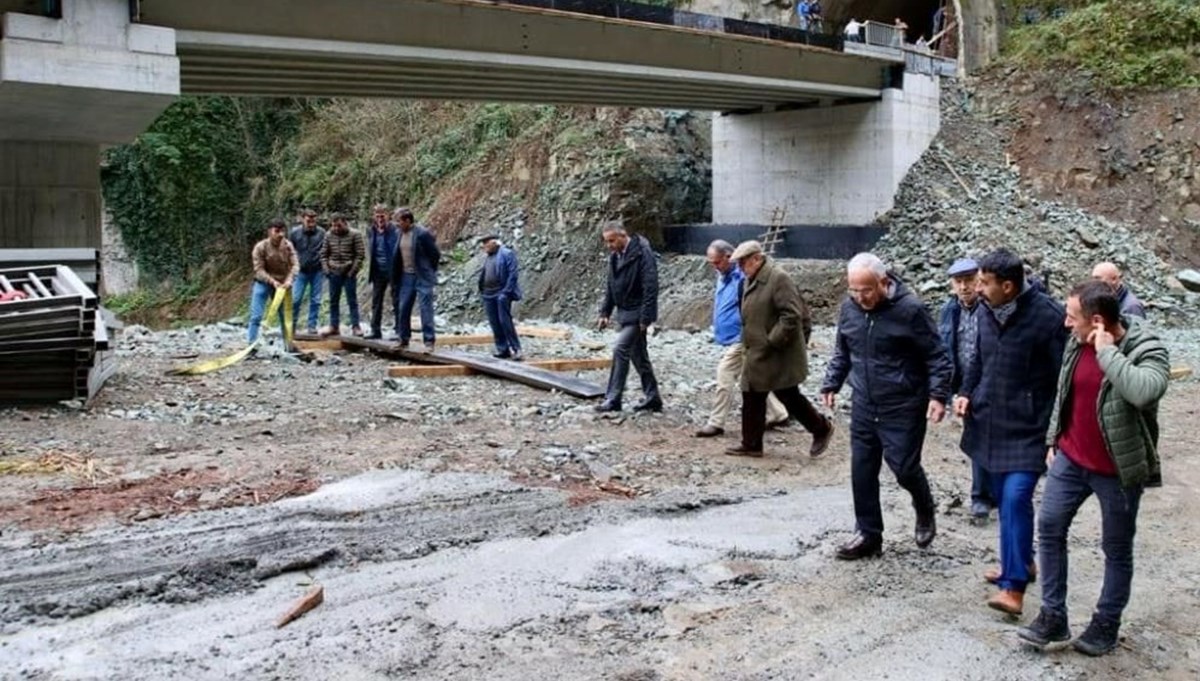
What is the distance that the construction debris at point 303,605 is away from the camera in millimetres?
4437

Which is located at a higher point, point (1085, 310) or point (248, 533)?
point (1085, 310)

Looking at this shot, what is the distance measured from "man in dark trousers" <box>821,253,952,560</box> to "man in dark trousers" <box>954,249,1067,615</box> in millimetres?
402

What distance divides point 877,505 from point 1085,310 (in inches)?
70.4

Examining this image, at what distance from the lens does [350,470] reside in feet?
24.2

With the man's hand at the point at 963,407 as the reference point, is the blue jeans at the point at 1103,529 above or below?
below

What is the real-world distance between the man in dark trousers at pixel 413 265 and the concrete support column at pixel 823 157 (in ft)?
45.5

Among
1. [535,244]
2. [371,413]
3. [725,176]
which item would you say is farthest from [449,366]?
[725,176]

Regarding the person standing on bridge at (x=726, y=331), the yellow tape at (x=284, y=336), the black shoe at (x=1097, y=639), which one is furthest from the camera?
the yellow tape at (x=284, y=336)

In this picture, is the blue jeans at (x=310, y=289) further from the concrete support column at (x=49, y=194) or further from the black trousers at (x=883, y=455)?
the black trousers at (x=883, y=455)

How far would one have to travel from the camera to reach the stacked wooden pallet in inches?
341

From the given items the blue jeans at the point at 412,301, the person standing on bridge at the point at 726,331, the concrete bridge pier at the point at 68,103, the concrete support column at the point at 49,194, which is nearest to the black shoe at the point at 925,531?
the person standing on bridge at the point at 726,331

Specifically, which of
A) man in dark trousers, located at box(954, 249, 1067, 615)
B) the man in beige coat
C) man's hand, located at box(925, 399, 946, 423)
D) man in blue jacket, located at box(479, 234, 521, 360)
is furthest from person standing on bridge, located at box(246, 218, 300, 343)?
man in dark trousers, located at box(954, 249, 1067, 615)

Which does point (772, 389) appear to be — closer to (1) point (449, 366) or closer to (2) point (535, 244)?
(1) point (449, 366)

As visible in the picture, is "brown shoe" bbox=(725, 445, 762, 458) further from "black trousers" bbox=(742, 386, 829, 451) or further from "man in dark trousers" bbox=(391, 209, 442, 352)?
"man in dark trousers" bbox=(391, 209, 442, 352)
